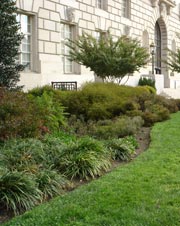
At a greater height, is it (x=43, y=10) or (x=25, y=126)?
(x=43, y=10)

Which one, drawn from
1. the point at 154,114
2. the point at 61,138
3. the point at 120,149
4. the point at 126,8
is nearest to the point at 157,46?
the point at 126,8

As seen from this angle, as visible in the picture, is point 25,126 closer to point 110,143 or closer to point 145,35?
point 110,143

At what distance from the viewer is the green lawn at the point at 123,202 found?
484 cm

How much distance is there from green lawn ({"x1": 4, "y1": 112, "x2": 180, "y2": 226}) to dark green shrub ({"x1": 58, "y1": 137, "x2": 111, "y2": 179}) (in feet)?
1.05

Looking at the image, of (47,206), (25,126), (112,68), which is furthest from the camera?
(112,68)

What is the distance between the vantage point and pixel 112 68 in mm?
20141

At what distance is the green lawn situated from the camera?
4.84m

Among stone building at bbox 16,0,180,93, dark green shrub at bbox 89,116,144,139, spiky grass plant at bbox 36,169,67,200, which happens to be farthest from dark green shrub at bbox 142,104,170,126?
spiky grass plant at bbox 36,169,67,200

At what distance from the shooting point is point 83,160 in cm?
715

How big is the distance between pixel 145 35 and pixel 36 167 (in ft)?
110

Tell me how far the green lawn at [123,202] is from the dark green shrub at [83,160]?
12.6 inches

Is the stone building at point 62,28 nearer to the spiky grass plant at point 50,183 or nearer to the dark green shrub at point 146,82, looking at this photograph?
the dark green shrub at point 146,82

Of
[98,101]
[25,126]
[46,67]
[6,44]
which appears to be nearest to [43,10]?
[46,67]

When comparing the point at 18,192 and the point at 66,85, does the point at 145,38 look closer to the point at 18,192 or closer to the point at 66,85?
the point at 66,85
